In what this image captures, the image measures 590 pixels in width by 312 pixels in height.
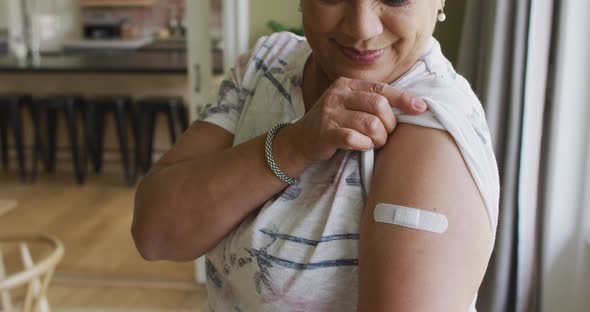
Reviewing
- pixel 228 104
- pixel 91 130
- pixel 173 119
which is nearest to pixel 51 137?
pixel 91 130

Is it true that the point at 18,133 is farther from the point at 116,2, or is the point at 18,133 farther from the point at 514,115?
the point at 514,115

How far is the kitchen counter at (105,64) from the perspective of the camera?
483 cm

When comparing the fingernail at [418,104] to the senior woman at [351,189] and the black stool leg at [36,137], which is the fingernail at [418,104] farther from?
the black stool leg at [36,137]

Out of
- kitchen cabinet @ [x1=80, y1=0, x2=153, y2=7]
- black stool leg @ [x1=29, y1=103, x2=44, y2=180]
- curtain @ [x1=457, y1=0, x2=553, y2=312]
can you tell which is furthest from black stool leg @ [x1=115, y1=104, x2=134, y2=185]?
curtain @ [x1=457, y1=0, x2=553, y2=312]

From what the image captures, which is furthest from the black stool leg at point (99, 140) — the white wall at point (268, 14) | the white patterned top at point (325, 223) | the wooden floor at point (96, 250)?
Answer: the white patterned top at point (325, 223)

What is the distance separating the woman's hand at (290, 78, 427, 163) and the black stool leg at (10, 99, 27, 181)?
5.02 meters

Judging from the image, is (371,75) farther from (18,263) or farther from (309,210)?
(18,263)

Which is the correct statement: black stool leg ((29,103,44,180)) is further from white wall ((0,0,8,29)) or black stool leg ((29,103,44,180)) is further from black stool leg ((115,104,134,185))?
white wall ((0,0,8,29))

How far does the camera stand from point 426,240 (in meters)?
0.64

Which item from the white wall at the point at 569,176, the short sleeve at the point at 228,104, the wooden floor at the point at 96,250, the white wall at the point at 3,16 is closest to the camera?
the short sleeve at the point at 228,104

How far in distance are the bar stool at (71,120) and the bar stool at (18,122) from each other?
0.09 metres

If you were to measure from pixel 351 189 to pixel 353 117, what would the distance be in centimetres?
9

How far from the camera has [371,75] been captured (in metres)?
0.77

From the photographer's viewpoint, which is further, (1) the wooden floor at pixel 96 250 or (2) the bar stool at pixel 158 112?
(2) the bar stool at pixel 158 112
